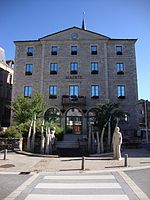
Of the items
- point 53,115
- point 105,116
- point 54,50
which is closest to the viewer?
point 105,116

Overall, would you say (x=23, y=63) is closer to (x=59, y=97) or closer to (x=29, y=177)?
(x=59, y=97)

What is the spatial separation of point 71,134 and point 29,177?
21049 millimetres

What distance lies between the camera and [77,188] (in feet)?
27.8

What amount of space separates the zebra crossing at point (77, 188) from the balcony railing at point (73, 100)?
21.9 meters

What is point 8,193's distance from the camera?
7816 millimetres

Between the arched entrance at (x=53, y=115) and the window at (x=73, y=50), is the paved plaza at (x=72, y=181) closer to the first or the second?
the arched entrance at (x=53, y=115)

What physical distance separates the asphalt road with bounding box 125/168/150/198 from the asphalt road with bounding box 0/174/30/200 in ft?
15.6

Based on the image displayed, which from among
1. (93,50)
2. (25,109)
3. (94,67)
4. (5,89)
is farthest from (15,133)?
(5,89)

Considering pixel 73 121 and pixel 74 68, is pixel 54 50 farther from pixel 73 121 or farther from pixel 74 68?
pixel 73 121

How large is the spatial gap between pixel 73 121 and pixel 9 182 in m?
23.5

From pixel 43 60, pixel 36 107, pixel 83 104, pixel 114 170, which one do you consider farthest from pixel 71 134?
pixel 114 170

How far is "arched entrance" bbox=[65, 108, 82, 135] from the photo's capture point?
32.8 meters

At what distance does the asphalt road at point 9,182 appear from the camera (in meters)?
7.93

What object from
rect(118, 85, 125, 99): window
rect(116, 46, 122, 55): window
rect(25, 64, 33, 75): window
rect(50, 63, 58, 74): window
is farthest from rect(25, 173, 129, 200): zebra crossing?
rect(116, 46, 122, 55): window
